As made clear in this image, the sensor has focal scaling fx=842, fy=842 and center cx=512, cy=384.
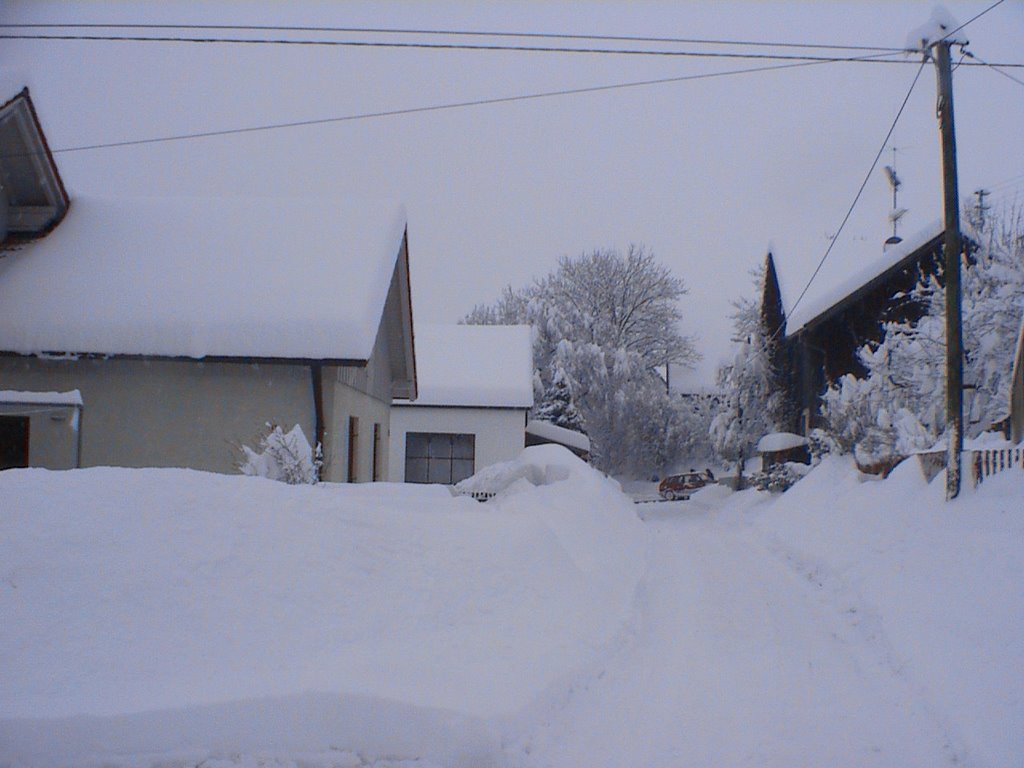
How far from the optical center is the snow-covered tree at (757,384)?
112ft

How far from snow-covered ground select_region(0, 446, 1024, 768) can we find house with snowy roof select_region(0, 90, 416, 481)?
4559 mm

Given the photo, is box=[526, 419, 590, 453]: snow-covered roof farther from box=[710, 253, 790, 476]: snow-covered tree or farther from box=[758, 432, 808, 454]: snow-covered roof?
box=[758, 432, 808, 454]: snow-covered roof

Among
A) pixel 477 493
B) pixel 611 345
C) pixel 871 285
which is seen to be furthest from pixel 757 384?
pixel 477 493

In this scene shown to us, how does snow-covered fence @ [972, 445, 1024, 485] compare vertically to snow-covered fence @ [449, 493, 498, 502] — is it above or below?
above

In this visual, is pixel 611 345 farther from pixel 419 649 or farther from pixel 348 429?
pixel 419 649

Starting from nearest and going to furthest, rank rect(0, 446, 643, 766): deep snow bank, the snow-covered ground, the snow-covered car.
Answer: rect(0, 446, 643, 766): deep snow bank
the snow-covered ground
the snow-covered car

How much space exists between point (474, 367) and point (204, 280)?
13681 millimetres

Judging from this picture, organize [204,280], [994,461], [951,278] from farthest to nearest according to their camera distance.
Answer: [204,280] → [951,278] → [994,461]

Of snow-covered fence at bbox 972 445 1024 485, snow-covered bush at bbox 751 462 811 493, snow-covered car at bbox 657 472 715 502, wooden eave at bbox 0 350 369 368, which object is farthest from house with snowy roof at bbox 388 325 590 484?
snow-covered fence at bbox 972 445 1024 485

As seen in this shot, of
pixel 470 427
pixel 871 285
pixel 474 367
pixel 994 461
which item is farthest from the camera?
pixel 474 367

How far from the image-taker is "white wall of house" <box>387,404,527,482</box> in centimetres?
2548

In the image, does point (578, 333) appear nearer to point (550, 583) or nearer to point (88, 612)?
point (550, 583)

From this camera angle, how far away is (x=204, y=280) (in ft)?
47.4

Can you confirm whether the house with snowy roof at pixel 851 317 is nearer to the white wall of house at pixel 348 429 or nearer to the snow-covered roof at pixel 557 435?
the snow-covered roof at pixel 557 435
